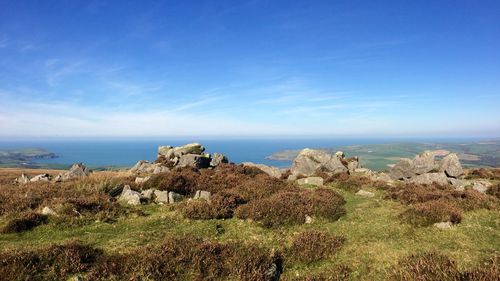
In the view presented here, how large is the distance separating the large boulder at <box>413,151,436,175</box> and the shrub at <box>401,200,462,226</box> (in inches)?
647

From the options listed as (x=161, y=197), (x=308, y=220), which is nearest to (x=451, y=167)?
(x=308, y=220)

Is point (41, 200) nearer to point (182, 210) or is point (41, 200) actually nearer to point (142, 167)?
point (182, 210)

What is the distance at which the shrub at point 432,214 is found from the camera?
41.7ft

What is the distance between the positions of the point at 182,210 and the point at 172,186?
5.48m

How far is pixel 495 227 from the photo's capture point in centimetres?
1227

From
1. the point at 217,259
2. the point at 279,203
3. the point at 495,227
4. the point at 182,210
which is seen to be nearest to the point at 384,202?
the point at 495,227

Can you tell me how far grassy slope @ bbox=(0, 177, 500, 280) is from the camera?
9344mm

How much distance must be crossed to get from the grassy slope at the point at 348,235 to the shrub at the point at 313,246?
0.87 feet

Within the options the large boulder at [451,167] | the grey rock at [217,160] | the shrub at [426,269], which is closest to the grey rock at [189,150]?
the grey rock at [217,160]

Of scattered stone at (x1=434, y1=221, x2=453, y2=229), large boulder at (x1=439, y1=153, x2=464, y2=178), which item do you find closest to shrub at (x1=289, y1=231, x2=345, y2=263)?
scattered stone at (x1=434, y1=221, x2=453, y2=229)

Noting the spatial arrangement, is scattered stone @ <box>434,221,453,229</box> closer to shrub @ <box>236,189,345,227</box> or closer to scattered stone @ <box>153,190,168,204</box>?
shrub @ <box>236,189,345,227</box>

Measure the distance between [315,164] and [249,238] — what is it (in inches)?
918


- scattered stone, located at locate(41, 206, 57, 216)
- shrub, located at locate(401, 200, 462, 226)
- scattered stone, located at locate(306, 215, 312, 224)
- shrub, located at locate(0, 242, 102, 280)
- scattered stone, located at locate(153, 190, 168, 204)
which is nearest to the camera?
shrub, located at locate(0, 242, 102, 280)

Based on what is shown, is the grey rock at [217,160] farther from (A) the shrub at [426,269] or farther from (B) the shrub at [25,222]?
(A) the shrub at [426,269]
